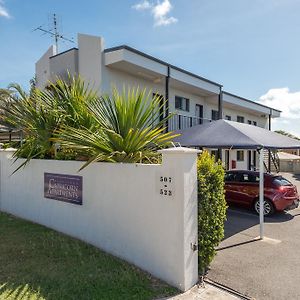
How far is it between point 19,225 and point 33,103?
9.85ft

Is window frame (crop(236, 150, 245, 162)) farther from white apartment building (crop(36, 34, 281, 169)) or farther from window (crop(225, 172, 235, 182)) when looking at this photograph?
window (crop(225, 172, 235, 182))

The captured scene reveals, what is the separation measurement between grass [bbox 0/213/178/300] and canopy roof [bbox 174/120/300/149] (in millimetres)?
4571

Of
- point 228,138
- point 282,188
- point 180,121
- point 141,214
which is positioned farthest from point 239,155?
point 141,214

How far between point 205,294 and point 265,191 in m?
6.38

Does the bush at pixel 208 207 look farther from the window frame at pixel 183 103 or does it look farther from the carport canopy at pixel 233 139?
the window frame at pixel 183 103

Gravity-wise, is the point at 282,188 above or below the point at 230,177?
below

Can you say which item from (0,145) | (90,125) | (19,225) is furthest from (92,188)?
(0,145)

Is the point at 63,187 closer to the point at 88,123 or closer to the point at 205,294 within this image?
the point at 88,123

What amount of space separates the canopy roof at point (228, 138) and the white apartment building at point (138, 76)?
7.68ft

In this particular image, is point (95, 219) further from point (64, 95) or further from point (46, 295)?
point (64, 95)

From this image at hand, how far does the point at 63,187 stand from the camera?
21.2ft

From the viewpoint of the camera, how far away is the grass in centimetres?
398

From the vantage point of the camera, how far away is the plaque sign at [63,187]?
Result: 606cm

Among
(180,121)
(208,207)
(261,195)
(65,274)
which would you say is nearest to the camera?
(65,274)
